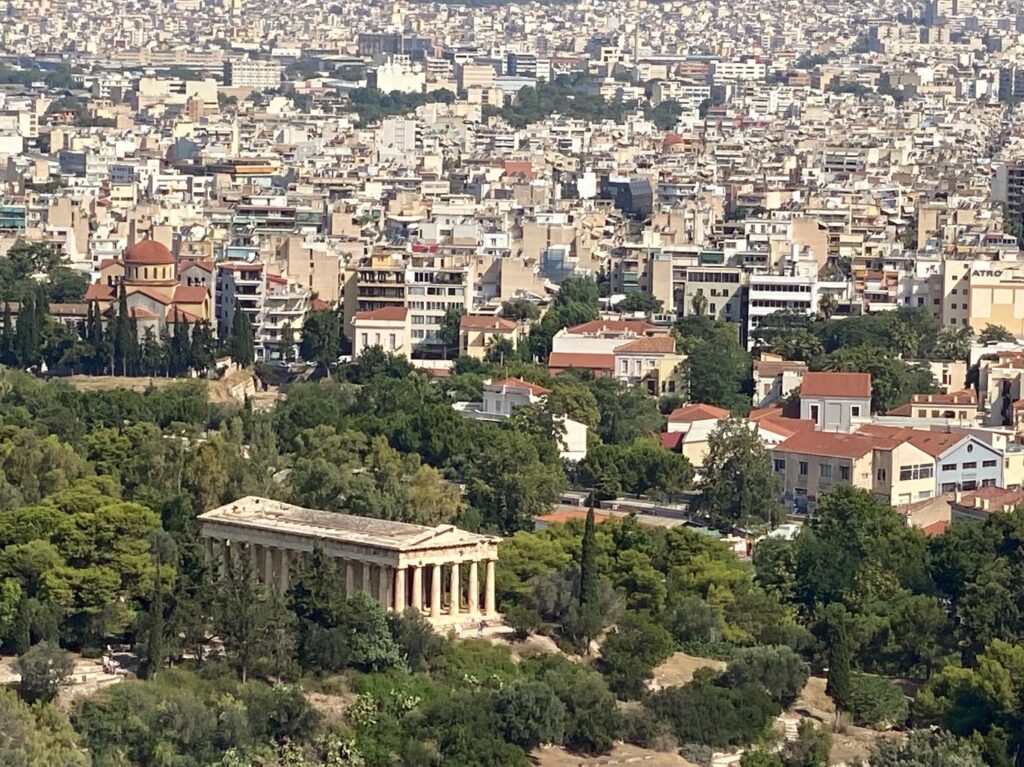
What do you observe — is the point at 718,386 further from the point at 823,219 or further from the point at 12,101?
the point at 12,101

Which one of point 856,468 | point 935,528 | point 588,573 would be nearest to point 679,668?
point 588,573

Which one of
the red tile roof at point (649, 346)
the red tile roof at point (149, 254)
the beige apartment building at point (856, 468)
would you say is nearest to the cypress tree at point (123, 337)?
the red tile roof at point (149, 254)

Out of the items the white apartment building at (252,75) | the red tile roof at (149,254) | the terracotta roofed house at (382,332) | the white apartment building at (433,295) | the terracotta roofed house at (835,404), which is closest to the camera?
the terracotta roofed house at (835,404)

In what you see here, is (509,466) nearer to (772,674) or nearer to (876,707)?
(772,674)

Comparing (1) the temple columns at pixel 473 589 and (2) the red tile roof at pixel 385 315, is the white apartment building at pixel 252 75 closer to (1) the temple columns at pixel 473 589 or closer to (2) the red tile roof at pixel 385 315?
(2) the red tile roof at pixel 385 315

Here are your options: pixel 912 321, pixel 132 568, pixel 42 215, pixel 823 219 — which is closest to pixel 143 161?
pixel 42 215

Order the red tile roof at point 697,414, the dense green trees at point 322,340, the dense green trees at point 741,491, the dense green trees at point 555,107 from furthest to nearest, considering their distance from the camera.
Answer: the dense green trees at point 555,107, the dense green trees at point 322,340, the red tile roof at point 697,414, the dense green trees at point 741,491
